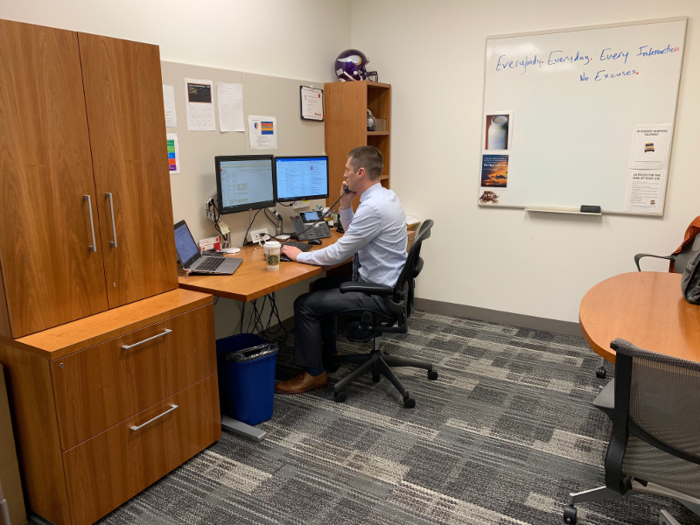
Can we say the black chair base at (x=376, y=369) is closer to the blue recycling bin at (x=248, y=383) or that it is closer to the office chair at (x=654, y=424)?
the blue recycling bin at (x=248, y=383)

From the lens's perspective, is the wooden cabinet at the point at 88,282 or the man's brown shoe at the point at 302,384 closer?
the wooden cabinet at the point at 88,282

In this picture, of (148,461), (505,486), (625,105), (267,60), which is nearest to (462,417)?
(505,486)

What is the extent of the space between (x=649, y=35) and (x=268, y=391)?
3028 mm

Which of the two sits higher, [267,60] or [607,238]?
[267,60]

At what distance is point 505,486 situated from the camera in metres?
2.13

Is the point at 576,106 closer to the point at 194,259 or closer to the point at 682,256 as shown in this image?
the point at 682,256

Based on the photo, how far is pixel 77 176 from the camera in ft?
6.14

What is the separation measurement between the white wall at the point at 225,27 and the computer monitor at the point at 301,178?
1.98 feet

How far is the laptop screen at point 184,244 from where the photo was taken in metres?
2.60

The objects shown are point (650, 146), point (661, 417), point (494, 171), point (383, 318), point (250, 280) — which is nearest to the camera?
point (661, 417)

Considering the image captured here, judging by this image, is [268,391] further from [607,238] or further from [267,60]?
[607,238]

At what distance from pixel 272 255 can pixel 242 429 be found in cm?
84

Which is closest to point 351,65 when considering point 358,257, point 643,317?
point 358,257

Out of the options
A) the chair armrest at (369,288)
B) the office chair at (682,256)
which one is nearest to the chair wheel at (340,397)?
the chair armrest at (369,288)
